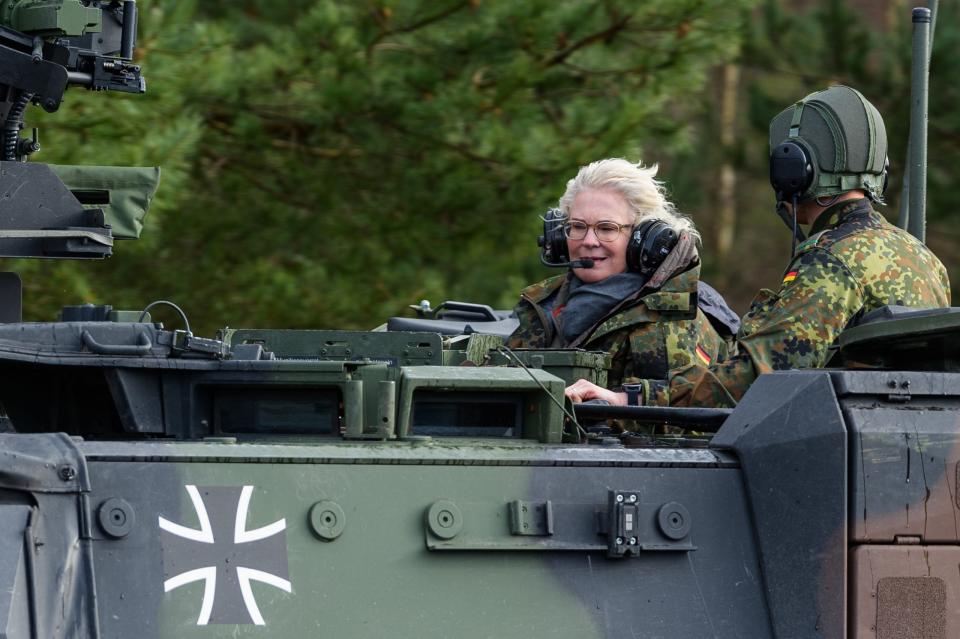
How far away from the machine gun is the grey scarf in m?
1.58

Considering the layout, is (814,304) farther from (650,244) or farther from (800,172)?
(650,244)

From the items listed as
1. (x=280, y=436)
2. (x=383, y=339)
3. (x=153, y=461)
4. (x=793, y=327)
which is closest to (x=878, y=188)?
(x=793, y=327)

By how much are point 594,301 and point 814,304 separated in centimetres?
95

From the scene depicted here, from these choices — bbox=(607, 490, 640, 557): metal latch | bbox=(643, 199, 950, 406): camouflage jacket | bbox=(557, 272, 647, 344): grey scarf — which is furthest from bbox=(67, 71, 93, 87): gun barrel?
bbox=(607, 490, 640, 557): metal latch

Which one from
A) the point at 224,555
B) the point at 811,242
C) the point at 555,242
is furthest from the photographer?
the point at 555,242

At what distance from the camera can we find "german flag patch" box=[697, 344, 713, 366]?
18.9 ft

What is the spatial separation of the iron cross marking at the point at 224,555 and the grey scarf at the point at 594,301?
7.36ft

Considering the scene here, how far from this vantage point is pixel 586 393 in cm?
497

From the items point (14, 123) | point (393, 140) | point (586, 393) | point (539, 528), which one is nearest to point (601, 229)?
point (586, 393)

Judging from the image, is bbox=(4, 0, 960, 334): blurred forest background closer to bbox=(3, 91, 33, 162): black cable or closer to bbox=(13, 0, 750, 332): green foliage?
bbox=(13, 0, 750, 332): green foliage

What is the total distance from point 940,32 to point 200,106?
7058mm

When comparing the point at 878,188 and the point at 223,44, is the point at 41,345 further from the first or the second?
the point at 223,44

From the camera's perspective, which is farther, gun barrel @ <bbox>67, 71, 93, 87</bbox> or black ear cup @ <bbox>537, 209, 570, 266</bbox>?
black ear cup @ <bbox>537, 209, 570, 266</bbox>

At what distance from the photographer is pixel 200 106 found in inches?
420
